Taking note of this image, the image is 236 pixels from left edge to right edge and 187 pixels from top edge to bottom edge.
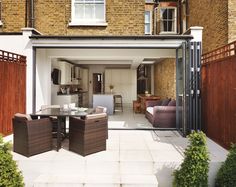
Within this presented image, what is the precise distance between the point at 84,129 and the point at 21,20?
630 cm

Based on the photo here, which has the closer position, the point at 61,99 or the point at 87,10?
the point at 87,10

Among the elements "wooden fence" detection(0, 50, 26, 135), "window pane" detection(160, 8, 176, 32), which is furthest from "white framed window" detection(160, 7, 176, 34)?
"wooden fence" detection(0, 50, 26, 135)

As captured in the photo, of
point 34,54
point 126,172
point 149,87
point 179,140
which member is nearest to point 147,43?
point 179,140

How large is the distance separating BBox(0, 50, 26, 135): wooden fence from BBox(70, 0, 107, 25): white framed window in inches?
123

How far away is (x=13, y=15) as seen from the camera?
358 inches

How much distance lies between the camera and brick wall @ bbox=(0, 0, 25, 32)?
29.8ft

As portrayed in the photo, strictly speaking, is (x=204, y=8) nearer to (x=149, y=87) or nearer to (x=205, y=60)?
(x=205, y=60)

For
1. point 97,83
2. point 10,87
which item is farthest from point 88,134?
point 97,83

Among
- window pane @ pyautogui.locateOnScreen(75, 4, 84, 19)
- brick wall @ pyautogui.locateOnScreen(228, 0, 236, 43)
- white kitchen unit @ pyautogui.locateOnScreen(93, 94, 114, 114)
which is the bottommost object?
white kitchen unit @ pyautogui.locateOnScreen(93, 94, 114, 114)

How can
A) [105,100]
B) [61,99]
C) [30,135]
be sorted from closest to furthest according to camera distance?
1. [30,135]
2. [61,99]
3. [105,100]

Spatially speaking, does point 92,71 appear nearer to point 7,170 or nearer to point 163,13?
point 163,13

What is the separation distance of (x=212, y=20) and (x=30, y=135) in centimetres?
862

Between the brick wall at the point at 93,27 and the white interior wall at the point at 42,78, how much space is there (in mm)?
1346

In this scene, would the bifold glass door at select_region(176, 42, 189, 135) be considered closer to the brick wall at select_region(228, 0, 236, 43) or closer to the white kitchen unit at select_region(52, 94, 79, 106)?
the brick wall at select_region(228, 0, 236, 43)
